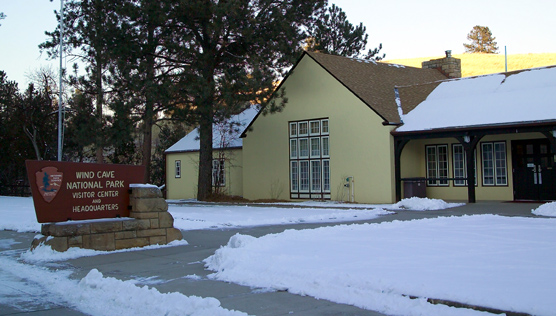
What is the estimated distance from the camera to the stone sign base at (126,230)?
10922 millimetres

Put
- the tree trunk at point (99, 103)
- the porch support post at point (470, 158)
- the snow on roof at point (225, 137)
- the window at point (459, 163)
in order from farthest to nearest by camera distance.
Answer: the snow on roof at point (225, 137), the tree trunk at point (99, 103), the window at point (459, 163), the porch support post at point (470, 158)

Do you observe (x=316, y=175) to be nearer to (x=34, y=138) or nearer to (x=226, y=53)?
(x=226, y=53)

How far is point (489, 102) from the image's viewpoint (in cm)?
2395

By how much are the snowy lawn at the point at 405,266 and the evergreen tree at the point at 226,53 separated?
15.2 m

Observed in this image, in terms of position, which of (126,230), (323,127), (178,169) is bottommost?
(126,230)

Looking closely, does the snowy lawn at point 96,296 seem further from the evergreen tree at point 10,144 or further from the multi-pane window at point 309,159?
the evergreen tree at point 10,144

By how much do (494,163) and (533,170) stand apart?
1.65 m

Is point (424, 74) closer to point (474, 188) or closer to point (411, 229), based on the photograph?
point (474, 188)

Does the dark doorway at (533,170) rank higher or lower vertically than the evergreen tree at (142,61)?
lower

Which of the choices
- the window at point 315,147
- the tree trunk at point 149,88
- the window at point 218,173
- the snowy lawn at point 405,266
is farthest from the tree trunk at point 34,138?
the snowy lawn at point 405,266

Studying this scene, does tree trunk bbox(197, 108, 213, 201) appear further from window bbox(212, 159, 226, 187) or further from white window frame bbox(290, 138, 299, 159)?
white window frame bbox(290, 138, 299, 159)

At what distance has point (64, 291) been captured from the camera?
781 cm

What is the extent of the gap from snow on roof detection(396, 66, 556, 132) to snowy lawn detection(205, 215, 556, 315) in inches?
387

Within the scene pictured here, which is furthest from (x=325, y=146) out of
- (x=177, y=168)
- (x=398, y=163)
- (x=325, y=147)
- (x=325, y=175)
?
(x=177, y=168)
